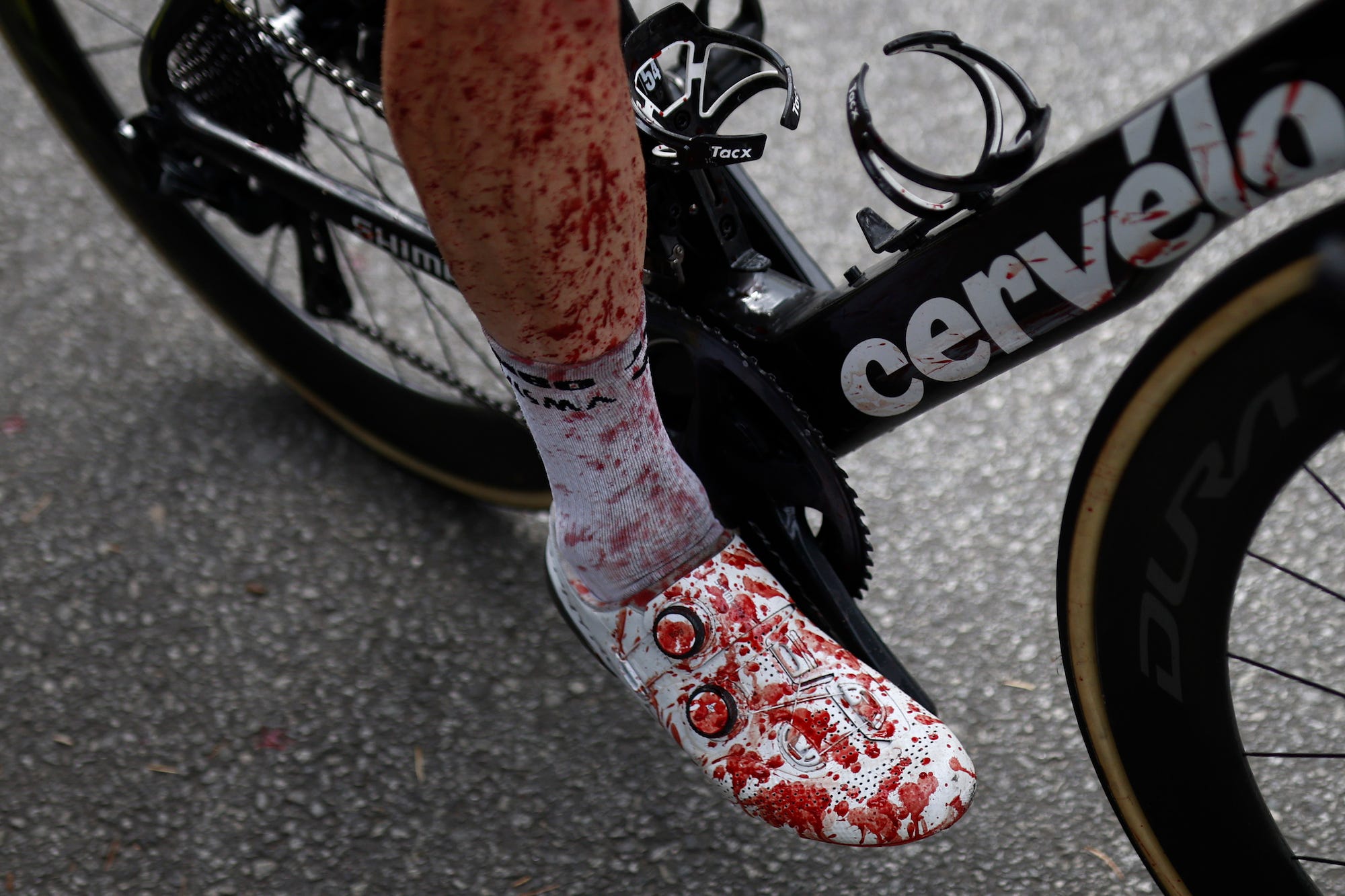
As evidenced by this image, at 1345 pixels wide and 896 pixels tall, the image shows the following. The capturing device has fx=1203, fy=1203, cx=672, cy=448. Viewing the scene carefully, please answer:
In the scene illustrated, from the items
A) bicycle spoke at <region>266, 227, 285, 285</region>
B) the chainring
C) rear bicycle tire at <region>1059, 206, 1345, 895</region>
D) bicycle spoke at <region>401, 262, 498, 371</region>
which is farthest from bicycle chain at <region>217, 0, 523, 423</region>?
rear bicycle tire at <region>1059, 206, 1345, 895</region>

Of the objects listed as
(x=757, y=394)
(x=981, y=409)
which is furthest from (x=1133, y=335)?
(x=757, y=394)

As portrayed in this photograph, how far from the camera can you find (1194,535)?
73 centimetres

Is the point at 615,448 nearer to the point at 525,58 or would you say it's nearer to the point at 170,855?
the point at 525,58

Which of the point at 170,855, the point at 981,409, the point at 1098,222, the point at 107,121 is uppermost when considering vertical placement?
the point at 1098,222

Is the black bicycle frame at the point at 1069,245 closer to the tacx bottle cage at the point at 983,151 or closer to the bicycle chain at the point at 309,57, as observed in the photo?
the tacx bottle cage at the point at 983,151

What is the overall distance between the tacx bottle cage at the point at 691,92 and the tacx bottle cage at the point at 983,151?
0.06 metres

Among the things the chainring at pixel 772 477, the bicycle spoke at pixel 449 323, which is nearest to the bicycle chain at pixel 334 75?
the bicycle spoke at pixel 449 323

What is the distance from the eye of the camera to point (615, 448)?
88 centimetres

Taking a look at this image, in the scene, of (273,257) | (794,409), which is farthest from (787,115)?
(273,257)

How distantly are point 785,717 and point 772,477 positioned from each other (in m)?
0.20

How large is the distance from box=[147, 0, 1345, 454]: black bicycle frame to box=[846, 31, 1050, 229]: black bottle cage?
0.02m

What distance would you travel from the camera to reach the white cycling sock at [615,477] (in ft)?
2.77

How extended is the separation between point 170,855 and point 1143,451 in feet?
3.14

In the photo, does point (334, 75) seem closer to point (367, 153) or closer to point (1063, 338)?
point (367, 153)
